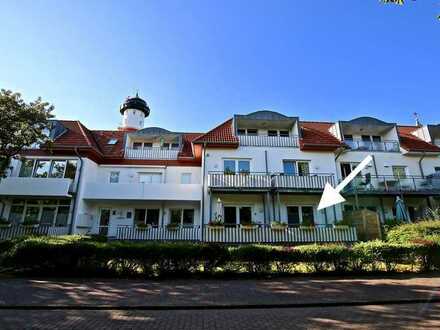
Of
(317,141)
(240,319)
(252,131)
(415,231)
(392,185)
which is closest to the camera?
(240,319)

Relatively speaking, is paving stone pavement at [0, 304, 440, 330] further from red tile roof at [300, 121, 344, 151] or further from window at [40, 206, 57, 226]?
red tile roof at [300, 121, 344, 151]

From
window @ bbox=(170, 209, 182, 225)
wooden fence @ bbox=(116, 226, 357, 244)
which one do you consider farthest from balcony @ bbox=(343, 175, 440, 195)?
window @ bbox=(170, 209, 182, 225)

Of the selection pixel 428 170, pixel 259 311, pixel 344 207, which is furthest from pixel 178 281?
pixel 428 170

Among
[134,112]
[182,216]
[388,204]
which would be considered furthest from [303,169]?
[134,112]

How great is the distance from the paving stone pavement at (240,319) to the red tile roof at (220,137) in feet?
43.8

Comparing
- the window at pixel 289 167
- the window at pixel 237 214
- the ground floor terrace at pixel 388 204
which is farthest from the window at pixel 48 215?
the ground floor terrace at pixel 388 204

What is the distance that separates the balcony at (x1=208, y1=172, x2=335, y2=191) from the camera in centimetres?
1723

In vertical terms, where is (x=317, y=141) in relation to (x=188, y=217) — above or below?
above

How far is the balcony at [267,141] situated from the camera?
19.3 meters

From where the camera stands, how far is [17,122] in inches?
613

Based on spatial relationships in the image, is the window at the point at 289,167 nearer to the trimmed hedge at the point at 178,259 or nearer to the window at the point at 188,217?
the window at the point at 188,217

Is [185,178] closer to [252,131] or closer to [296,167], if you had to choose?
[252,131]

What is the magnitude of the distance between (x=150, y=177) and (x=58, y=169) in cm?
611

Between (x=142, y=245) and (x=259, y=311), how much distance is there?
5176 millimetres
